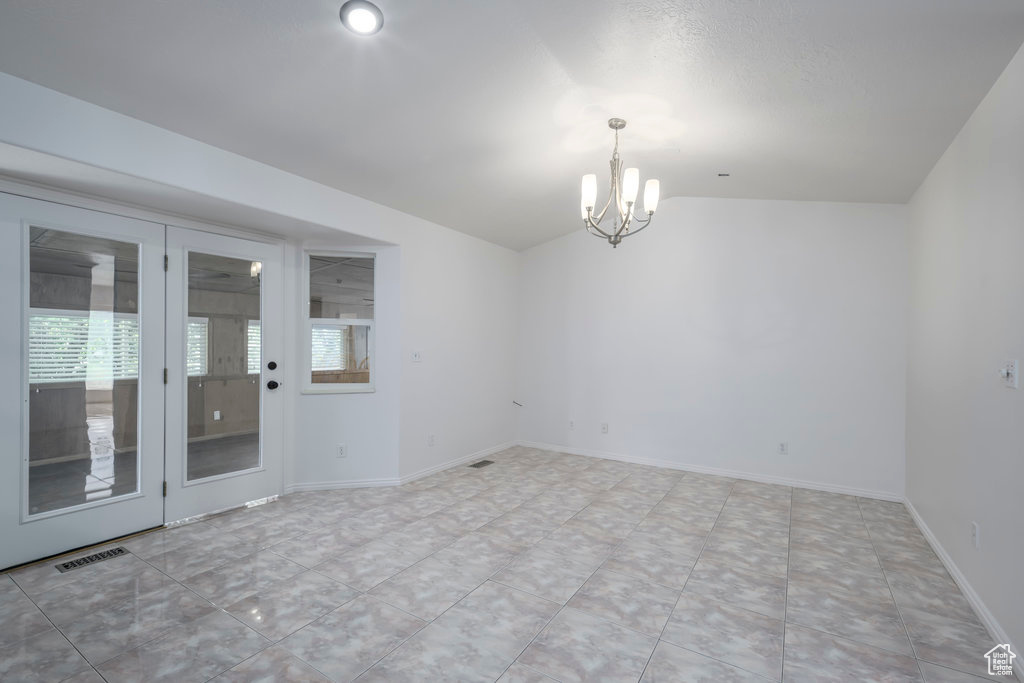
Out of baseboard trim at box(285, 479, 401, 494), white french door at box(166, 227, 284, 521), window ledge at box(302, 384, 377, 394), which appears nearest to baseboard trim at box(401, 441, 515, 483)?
baseboard trim at box(285, 479, 401, 494)

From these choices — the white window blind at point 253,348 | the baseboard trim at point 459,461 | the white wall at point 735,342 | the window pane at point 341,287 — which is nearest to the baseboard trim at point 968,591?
the white wall at point 735,342

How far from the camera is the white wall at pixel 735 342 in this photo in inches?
168

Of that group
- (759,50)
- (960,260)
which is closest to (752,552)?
(960,260)

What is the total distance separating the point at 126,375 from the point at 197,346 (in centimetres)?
48

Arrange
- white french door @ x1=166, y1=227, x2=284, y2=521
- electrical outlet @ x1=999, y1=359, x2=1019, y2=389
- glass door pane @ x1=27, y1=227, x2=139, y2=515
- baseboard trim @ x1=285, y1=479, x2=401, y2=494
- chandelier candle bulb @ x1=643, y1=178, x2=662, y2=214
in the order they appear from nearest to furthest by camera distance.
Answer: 1. electrical outlet @ x1=999, y1=359, x2=1019, y2=389
2. glass door pane @ x1=27, y1=227, x2=139, y2=515
3. chandelier candle bulb @ x1=643, y1=178, x2=662, y2=214
4. white french door @ x1=166, y1=227, x2=284, y2=521
5. baseboard trim @ x1=285, y1=479, x2=401, y2=494

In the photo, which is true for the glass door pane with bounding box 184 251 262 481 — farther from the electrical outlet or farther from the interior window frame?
the electrical outlet

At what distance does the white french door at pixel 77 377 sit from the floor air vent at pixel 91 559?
0.53 feet

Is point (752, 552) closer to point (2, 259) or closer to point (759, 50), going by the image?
point (759, 50)

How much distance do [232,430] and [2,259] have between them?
5.68 feet

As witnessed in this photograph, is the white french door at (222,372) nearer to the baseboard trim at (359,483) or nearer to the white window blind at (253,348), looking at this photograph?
the white window blind at (253,348)

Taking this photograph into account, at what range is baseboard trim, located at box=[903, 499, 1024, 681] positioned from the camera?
211 centimetres

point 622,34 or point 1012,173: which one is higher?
point 622,34

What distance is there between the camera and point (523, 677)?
6.20 feet

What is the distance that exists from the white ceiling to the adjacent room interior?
0.02 metres
